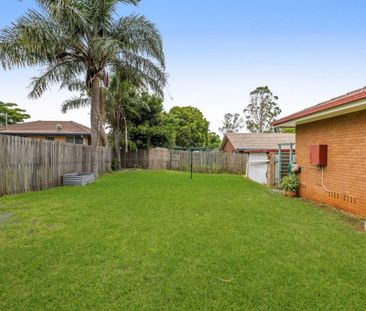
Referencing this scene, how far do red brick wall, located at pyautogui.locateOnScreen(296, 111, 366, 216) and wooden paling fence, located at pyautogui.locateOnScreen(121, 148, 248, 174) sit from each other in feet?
35.2

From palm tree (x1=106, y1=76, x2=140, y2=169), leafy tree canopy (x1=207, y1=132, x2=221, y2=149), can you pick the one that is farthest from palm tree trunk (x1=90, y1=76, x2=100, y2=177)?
leafy tree canopy (x1=207, y1=132, x2=221, y2=149)

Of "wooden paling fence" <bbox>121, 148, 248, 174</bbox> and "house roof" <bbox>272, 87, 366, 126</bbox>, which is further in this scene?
"wooden paling fence" <bbox>121, 148, 248, 174</bbox>

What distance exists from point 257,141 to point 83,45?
50.3ft

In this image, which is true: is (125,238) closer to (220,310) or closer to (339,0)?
(220,310)

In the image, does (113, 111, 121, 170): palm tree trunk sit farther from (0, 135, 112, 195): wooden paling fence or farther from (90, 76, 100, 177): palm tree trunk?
(0, 135, 112, 195): wooden paling fence

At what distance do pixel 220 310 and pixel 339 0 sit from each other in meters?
11.4

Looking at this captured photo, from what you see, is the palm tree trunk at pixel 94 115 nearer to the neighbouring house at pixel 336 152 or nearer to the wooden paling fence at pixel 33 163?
the wooden paling fence at pixel 33 163

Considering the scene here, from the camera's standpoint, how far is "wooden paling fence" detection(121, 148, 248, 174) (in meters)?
19.1

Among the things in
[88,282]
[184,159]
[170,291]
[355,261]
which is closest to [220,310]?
[170,291]

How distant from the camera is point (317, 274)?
2926 millimetres

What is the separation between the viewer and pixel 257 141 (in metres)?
22.1

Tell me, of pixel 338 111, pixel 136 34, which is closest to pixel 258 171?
pixel 338 111

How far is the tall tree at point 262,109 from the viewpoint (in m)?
42.4

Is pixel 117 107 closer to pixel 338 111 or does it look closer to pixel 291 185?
pixel 291 185
